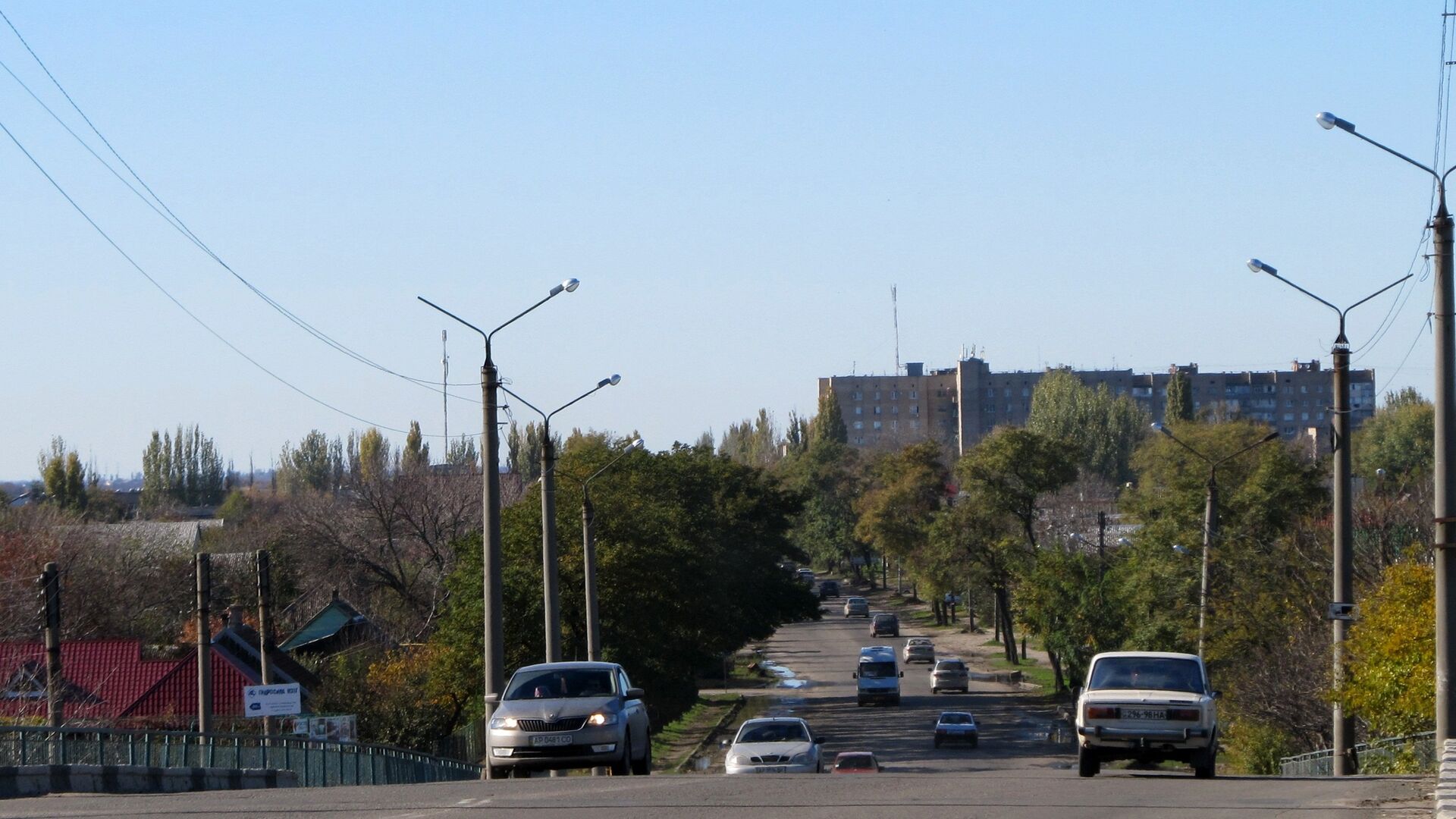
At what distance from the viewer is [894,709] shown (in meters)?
61.8

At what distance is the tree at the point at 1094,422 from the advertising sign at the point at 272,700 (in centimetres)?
10395

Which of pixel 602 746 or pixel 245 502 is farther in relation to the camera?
pixel 245 502

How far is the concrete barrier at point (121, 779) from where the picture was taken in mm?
16234

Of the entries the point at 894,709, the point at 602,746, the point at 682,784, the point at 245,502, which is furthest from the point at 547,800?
the point at 245,502

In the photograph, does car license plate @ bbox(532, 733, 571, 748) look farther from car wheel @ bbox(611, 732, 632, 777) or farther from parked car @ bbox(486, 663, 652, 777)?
car wheel @ bbox(611, 732, 632, 777)

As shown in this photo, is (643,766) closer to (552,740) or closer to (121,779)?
(552,740)

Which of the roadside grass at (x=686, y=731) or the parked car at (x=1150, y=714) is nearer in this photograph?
the parked car at (x=1150, y=714)

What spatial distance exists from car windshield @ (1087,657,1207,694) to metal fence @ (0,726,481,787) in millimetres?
8825

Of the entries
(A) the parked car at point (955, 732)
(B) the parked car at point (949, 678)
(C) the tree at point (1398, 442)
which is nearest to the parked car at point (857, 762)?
(A) the parked car at point (955, 732)

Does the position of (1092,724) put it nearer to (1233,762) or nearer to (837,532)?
(1233,762)

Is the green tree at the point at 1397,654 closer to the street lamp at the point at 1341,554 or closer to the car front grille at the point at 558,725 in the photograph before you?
the street lamp at the point at 1341,554

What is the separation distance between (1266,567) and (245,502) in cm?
12800

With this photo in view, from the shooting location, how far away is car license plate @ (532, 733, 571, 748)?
17875 mm

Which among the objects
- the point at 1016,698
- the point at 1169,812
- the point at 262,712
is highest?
the point at 1169,812
